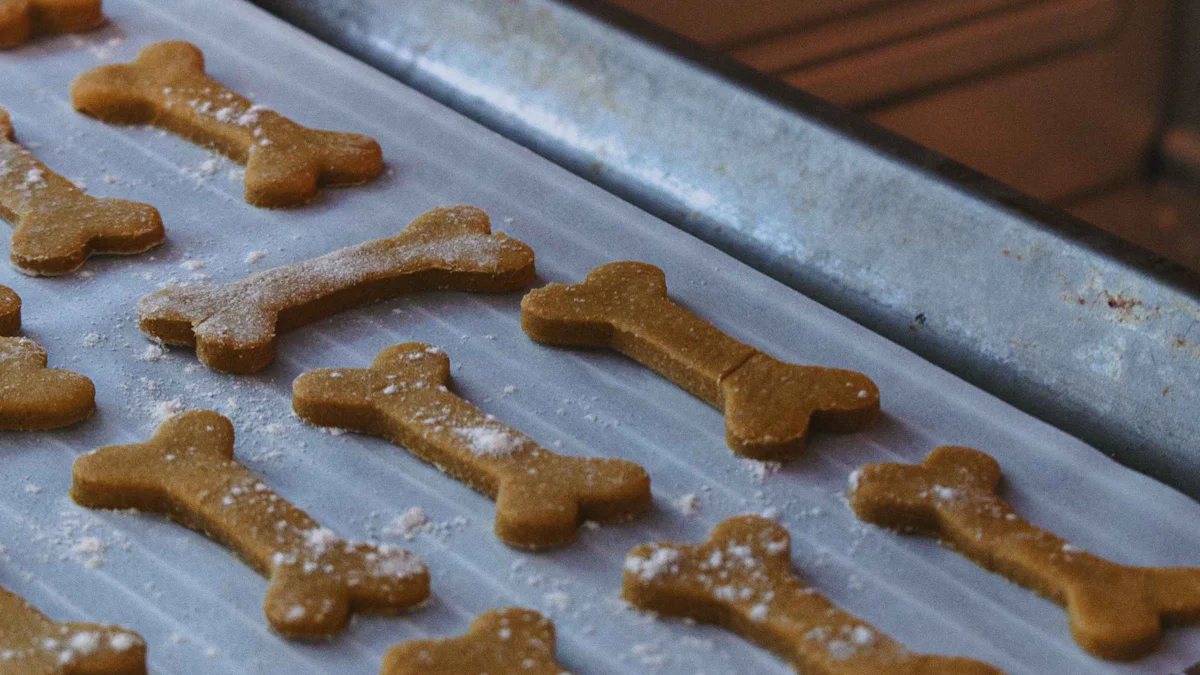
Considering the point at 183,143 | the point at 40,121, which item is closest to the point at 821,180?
the point at 183,143

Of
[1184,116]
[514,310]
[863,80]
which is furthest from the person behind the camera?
[1184,116]

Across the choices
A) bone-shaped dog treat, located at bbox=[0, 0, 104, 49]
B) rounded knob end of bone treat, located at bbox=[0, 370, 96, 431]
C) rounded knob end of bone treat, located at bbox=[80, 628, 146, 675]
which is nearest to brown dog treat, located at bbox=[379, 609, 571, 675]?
rounded knob end of bone treat, located at bbox=[80, 628, 146, 675]

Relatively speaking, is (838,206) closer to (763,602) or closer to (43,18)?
(763,602)

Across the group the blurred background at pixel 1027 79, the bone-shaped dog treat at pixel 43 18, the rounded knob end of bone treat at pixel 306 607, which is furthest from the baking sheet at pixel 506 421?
the blurred background at pixel 1027 79

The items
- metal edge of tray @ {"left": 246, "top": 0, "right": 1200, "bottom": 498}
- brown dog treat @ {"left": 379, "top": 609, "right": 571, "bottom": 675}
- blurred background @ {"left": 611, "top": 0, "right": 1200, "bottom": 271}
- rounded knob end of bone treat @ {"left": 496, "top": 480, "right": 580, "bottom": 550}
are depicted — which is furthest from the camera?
blurred background @ {"left": 611, "top": 0, "right": 1200, "bottom": 271}

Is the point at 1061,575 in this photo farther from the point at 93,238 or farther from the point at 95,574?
the point at 93,238

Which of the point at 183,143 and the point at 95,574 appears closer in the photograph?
the point at 95,574

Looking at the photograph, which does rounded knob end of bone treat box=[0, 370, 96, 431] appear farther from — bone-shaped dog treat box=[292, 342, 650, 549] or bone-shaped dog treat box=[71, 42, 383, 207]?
bone-shaped dog treat box=[71, 42, 383, 207]
